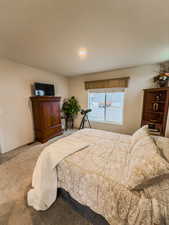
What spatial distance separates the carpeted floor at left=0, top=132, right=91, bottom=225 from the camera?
45.4 inches

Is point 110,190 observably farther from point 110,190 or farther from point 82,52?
point 82,52

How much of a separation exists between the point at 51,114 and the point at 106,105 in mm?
2138

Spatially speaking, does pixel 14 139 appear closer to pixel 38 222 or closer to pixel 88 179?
pixel 38 222

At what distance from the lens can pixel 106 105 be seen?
398 cm

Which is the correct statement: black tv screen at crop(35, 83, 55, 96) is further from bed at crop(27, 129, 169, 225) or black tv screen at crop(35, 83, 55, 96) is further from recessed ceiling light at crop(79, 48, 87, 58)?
bed at crop(27, 129, 169, 225)

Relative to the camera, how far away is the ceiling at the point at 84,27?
3.64ft

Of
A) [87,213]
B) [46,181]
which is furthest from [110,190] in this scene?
[46,181]

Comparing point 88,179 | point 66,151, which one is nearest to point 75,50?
point 66,151

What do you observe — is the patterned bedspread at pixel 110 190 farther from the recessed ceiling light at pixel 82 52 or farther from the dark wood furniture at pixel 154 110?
the recessed ceiling light at pixel 82 52

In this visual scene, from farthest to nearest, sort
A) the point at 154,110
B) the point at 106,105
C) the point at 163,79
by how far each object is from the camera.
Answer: the point at 106,105 → the point at 154,110 → the point at 163,79

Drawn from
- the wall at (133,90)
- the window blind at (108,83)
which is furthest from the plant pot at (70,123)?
the window blind at (108,83)

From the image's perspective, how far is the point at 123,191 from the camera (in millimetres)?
856

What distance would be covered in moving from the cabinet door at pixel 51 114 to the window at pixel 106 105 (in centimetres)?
147

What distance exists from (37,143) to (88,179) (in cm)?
262
